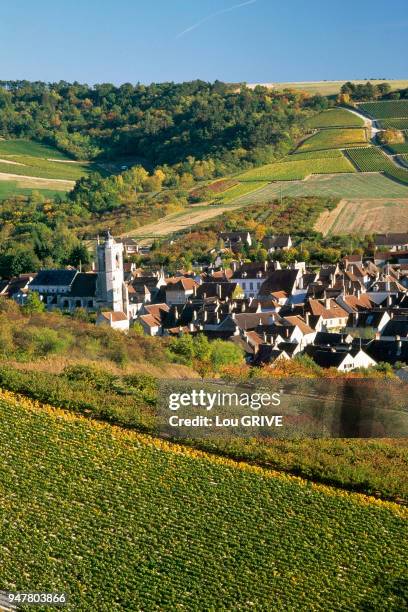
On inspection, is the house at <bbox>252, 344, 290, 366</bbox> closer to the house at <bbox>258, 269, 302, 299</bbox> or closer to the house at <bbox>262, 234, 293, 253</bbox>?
the house at <bbox>258, 269, 302, 299</bbox>

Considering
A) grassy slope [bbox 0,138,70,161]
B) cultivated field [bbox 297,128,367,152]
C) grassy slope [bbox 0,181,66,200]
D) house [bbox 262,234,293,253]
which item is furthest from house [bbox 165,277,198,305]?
grassy slope [bbox 0,138,70,161]

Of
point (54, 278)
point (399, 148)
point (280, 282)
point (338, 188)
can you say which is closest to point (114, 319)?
point (54, 278)

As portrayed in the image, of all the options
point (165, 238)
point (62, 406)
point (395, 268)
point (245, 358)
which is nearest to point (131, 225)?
point (165, 238)

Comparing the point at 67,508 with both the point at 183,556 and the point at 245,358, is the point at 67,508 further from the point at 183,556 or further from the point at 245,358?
the point at 245,358

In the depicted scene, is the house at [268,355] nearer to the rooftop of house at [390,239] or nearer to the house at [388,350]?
the house at [388,350]

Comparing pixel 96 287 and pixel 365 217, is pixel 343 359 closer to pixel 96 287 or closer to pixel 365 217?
pixel 96 287
